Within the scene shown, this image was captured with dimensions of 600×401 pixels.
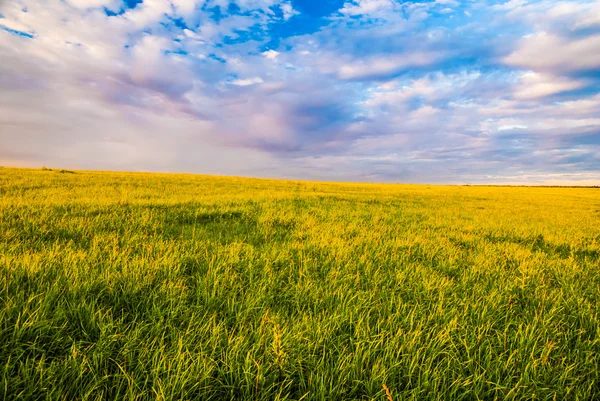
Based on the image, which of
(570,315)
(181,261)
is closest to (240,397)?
(181,261)

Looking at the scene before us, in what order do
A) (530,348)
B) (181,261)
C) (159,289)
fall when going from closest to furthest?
(530,348), (159,289), (181,261)

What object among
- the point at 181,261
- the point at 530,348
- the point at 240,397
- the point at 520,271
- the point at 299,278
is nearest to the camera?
the point at 240,397

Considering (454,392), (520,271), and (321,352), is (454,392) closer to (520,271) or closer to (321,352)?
(321,352)

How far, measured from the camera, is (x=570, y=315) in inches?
101

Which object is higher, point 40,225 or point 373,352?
point 40,225

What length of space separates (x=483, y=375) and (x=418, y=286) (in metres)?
1.24

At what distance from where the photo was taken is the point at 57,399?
1.36 m

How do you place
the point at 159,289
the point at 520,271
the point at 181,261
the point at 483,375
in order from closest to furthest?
the point at 483,375
the point at 159,289
the point at 181,261
the point at 520,271

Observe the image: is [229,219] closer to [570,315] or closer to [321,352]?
[321,352]

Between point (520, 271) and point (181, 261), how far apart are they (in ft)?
15.1

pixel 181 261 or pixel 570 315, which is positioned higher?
pixel 181 261

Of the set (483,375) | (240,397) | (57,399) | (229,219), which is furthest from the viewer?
(229,219)

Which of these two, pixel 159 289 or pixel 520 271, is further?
pixel 520 271

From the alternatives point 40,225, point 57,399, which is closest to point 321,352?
point 57,399
